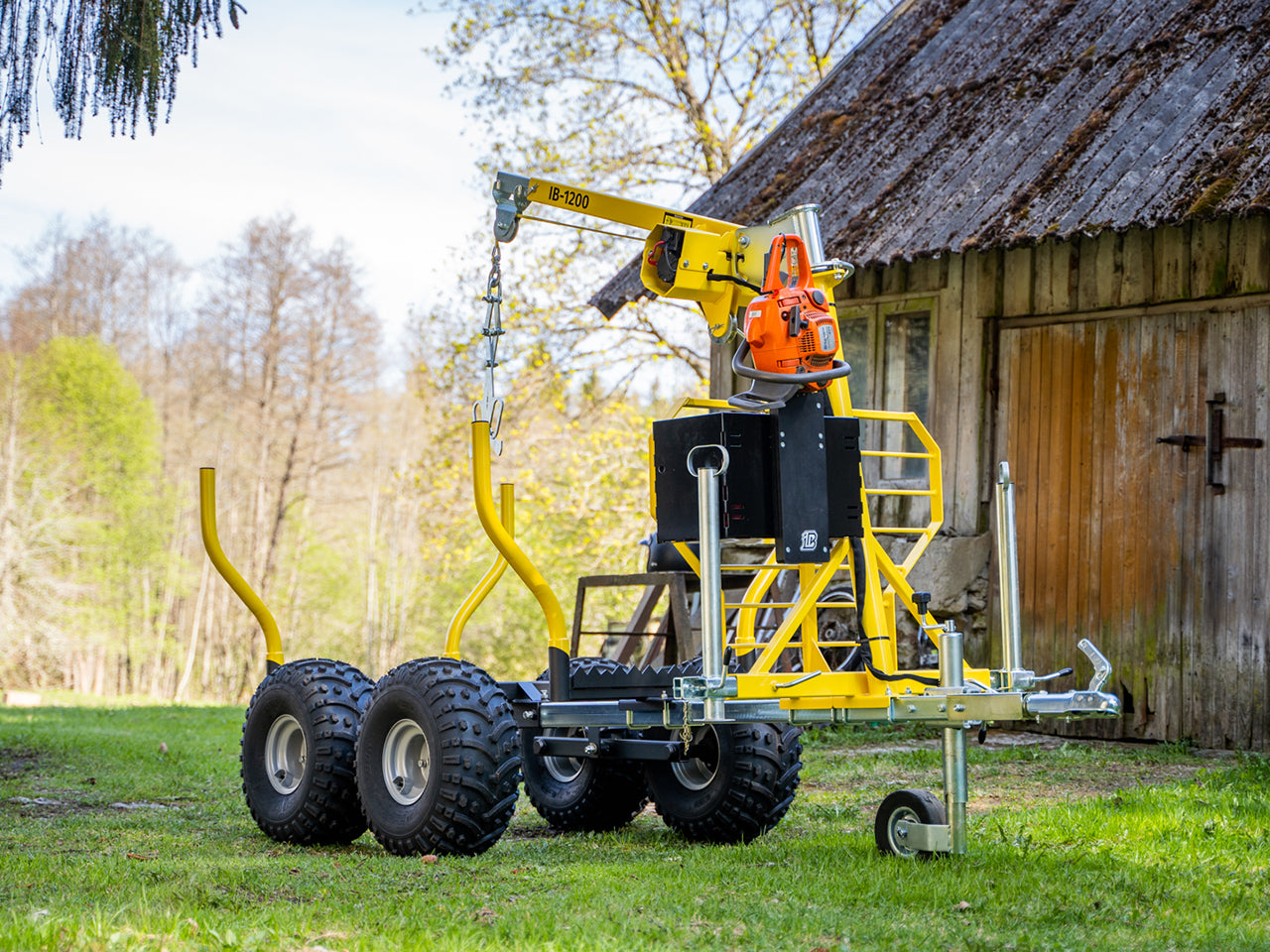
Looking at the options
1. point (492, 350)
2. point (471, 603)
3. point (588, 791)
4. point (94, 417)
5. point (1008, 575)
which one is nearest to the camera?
point (1008, 575)

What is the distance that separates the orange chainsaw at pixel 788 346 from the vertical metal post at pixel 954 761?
1.09m

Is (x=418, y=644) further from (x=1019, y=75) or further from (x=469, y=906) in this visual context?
(x=469, y=906)

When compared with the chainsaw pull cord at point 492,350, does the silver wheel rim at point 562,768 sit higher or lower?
lower

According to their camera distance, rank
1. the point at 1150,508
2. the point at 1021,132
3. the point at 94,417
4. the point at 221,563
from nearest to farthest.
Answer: the point at 221,563, the point at 1150,508, the point at 1021,132, the point at 94,417

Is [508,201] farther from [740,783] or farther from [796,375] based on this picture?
[740,783]

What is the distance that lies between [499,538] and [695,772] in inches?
60.6

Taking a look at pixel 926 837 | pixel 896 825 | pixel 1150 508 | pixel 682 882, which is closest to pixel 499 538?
pixel 682 882

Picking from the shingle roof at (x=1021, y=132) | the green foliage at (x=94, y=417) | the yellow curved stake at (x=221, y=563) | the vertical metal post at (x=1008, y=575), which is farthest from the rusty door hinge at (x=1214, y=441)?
the green foliage at (x=94, y=417)

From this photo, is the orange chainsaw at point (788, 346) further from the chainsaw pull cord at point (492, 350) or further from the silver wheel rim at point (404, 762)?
the silver wheel rim at point (404, 762)

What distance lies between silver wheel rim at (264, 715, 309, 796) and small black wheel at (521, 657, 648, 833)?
1085mm

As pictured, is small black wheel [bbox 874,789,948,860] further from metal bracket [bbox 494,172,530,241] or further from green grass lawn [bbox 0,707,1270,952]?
metal bracket [bbox 494,172,530,241]

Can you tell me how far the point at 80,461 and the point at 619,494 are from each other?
18.0 metres

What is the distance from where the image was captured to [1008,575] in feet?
16.8

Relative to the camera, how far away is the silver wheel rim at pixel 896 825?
16.8 ft
